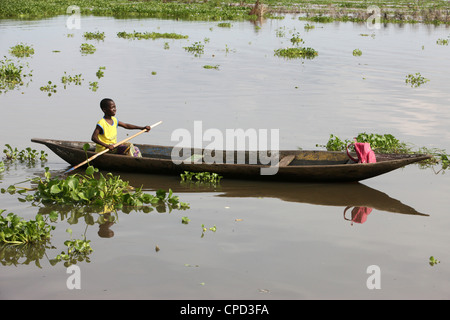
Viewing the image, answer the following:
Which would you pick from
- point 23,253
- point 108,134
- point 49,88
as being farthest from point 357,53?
point 23,253

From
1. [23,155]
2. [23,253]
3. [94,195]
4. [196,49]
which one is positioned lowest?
[23,253]

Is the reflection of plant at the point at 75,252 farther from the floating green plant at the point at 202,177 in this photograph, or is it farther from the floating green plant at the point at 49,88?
the floating green plant at the point at 49,88

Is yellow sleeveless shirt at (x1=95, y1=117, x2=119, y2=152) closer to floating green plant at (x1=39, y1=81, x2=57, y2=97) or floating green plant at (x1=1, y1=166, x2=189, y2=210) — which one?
floating green plant at (x1=1, y1=166, x2=189, y2=210)

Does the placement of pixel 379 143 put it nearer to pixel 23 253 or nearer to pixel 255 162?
pixel 255 162

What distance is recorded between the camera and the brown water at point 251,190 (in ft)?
18.6

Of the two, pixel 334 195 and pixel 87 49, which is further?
pixel 87 49

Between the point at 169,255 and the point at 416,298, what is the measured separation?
2.35 m

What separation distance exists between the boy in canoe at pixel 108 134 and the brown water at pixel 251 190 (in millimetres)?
499

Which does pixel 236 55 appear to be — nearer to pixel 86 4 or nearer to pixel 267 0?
pixel 86 4

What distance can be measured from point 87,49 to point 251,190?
1586 centimetres

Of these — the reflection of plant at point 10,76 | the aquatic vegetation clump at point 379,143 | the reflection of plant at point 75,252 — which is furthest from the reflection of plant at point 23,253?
the reflection of plant at point 10,76

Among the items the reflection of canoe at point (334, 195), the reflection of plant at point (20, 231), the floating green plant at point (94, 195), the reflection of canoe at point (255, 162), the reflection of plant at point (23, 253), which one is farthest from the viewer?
the reflection of canoe at point (255, 162)

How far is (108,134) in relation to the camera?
29.9 ft

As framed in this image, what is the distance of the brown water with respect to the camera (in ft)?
18.6
